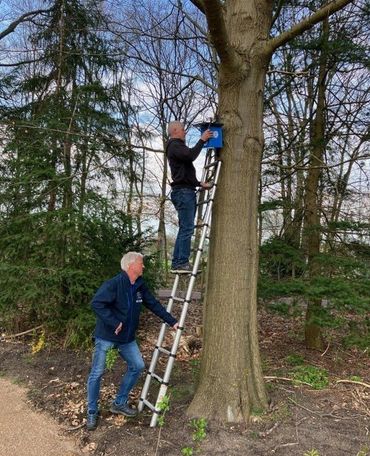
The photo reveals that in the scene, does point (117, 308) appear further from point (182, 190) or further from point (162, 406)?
point (182, 190)

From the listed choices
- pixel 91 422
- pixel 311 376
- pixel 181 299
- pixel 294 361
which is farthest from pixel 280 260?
pixel 91 422

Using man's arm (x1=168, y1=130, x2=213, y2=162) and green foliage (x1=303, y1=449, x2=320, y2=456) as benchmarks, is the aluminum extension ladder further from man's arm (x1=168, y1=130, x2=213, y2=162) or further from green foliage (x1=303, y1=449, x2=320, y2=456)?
green foliage (x1=303, y1=449, x2=320, y2=456)

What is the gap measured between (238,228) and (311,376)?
236 cm

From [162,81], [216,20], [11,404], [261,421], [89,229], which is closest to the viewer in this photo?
[216,20]

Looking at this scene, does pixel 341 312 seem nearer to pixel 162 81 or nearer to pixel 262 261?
pixel 262 261

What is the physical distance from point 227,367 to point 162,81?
1417 cm

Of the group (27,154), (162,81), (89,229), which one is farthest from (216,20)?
(162,81)

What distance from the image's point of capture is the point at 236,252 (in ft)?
15.6

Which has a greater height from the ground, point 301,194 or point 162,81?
point 162,81

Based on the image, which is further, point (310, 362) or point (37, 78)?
point (37, 78)

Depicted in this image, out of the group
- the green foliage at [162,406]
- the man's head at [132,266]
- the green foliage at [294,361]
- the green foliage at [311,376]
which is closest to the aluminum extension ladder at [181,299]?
the green foliage at [162,406]

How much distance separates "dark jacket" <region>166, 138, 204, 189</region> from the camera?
499cm

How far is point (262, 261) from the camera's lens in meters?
6.92

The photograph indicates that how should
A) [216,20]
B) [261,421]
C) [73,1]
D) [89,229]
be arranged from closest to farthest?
[216,20] < [261,421] < [89,229] < [73,1]
